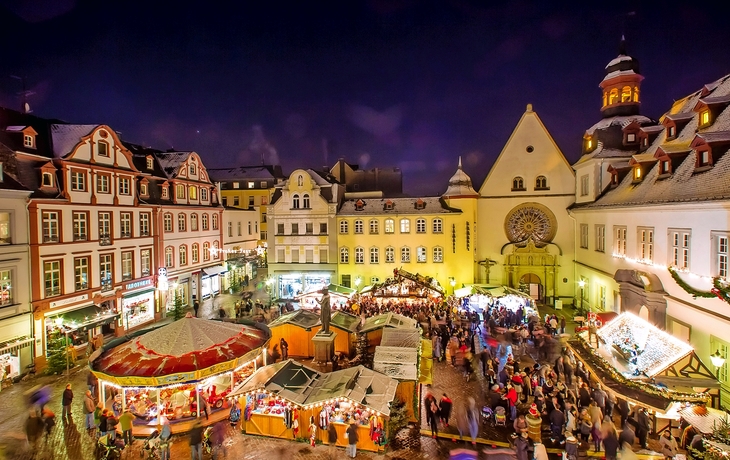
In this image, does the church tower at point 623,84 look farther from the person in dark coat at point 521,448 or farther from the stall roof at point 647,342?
the person in dark coat at point 521,448

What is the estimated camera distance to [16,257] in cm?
1859

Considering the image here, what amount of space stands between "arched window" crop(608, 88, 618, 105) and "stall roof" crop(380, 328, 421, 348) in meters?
25.3

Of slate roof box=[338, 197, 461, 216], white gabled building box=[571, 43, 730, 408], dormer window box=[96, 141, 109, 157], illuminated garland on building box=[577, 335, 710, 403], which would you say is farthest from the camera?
slate roof box=[338, 197, 461, 216]

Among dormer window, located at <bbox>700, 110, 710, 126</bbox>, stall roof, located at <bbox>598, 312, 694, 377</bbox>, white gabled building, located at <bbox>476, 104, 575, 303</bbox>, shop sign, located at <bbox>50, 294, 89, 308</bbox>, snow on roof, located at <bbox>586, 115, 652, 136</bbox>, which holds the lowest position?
stall roof, located at <bbox>598, 312, 694, 377</bbox>

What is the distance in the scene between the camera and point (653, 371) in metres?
12.2

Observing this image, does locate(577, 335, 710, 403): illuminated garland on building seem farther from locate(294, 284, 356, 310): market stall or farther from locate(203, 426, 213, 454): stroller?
locate(294, 284, 356, 310): market stall

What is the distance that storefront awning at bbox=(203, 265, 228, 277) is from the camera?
3434cm

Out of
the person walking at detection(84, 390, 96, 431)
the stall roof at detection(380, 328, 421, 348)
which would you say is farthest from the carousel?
the stall roof at detection(380, 328, 421, 348)

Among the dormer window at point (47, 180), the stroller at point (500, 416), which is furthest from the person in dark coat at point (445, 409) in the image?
the dormer window at point (47, 180)

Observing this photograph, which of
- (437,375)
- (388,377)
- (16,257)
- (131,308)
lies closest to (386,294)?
(437,375)

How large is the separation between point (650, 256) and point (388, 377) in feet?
50.5

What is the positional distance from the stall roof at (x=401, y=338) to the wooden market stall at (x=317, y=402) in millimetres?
3327

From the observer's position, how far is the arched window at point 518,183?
3322 centimetres

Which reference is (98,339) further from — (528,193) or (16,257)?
(528,193)
